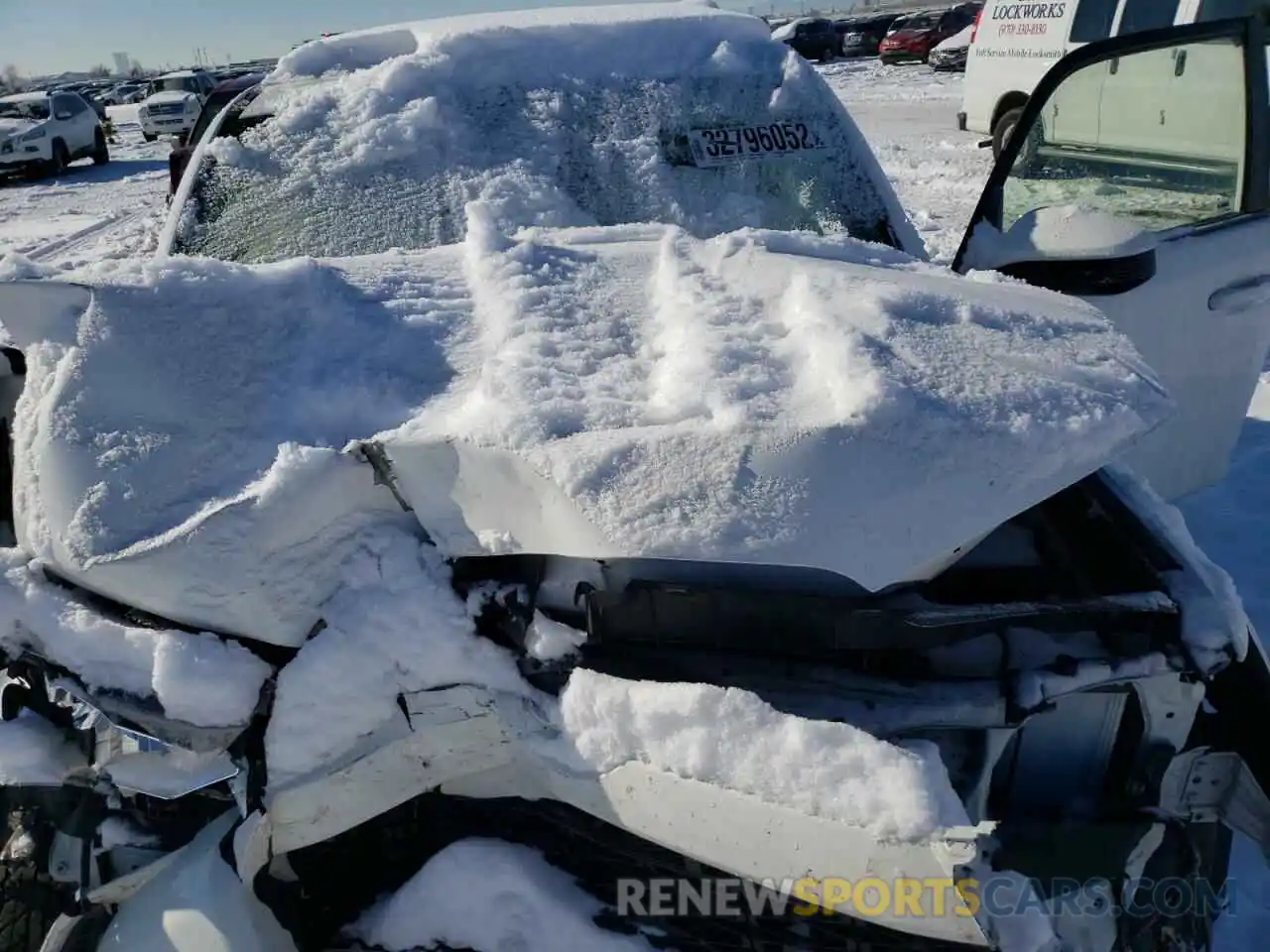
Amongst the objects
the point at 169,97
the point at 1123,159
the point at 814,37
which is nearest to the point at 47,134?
the point at 169,97

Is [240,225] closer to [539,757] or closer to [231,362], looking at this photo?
[231,362]

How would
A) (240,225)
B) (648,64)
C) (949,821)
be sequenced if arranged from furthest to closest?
(648,64)
(240,225)
(949,821)

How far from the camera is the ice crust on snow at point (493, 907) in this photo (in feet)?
5.44

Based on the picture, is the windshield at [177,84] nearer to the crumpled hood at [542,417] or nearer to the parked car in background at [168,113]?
the parked car in background at [168,113]

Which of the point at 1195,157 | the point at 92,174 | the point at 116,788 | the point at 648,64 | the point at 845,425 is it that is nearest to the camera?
the point at 845,425

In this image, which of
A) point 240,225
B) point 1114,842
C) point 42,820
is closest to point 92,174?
point 240,225

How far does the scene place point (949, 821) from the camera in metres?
1.34

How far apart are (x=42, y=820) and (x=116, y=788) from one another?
0.69ft

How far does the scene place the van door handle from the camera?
288 centimetres

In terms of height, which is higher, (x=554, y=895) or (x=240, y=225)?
(x=240, y=225)

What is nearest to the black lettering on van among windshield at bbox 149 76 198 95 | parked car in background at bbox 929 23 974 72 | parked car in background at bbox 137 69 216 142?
parked car in background at bbox 929 23 974 72

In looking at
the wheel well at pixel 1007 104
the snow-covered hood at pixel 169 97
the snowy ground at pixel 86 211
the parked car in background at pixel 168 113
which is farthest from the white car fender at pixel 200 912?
the snow-covered hood at pixel 169 97

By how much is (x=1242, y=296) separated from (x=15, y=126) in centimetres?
1886

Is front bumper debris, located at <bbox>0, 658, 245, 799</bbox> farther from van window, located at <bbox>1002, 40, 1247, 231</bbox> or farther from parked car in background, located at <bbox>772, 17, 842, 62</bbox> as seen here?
parked car in background, located at <bbox>772, 17, 842, 62</bbox>
